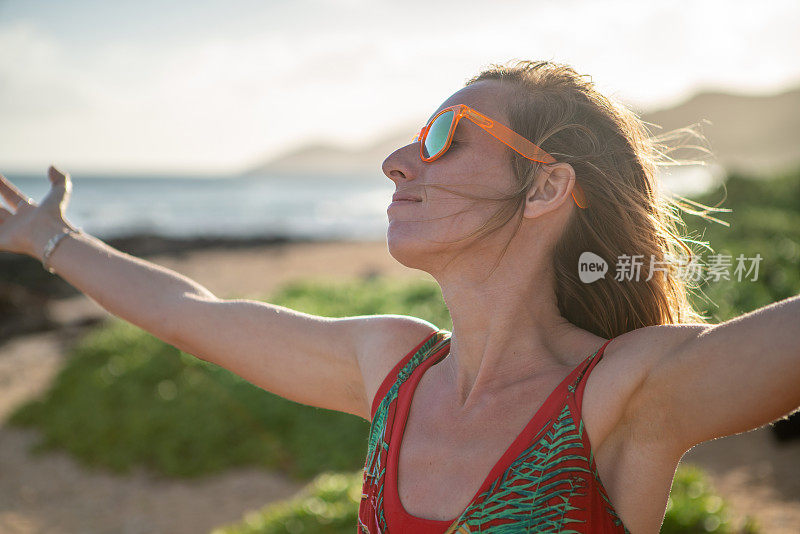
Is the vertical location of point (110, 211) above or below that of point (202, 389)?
below

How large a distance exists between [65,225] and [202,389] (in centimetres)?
611

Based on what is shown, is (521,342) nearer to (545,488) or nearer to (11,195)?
(545,488)

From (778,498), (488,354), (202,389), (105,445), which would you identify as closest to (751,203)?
(778,498)

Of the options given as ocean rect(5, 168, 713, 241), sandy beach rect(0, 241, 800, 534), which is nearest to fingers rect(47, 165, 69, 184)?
sandy beach rect(0, 241, 800, 534)

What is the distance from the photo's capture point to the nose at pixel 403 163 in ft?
6.61

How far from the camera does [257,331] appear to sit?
2277 millimetres

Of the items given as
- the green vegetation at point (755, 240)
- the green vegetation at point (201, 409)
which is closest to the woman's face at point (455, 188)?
the green vegetation at point (755, 240)

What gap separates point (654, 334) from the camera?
1623mm

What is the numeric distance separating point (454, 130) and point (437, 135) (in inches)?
2.3

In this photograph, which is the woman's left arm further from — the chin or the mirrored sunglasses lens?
the mirrored sunglasses lens

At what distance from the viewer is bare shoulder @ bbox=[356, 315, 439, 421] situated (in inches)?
81.8

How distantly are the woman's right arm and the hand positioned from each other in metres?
0.09

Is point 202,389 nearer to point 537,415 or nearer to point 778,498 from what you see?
point 778,498

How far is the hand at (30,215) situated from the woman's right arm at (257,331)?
0.09m
